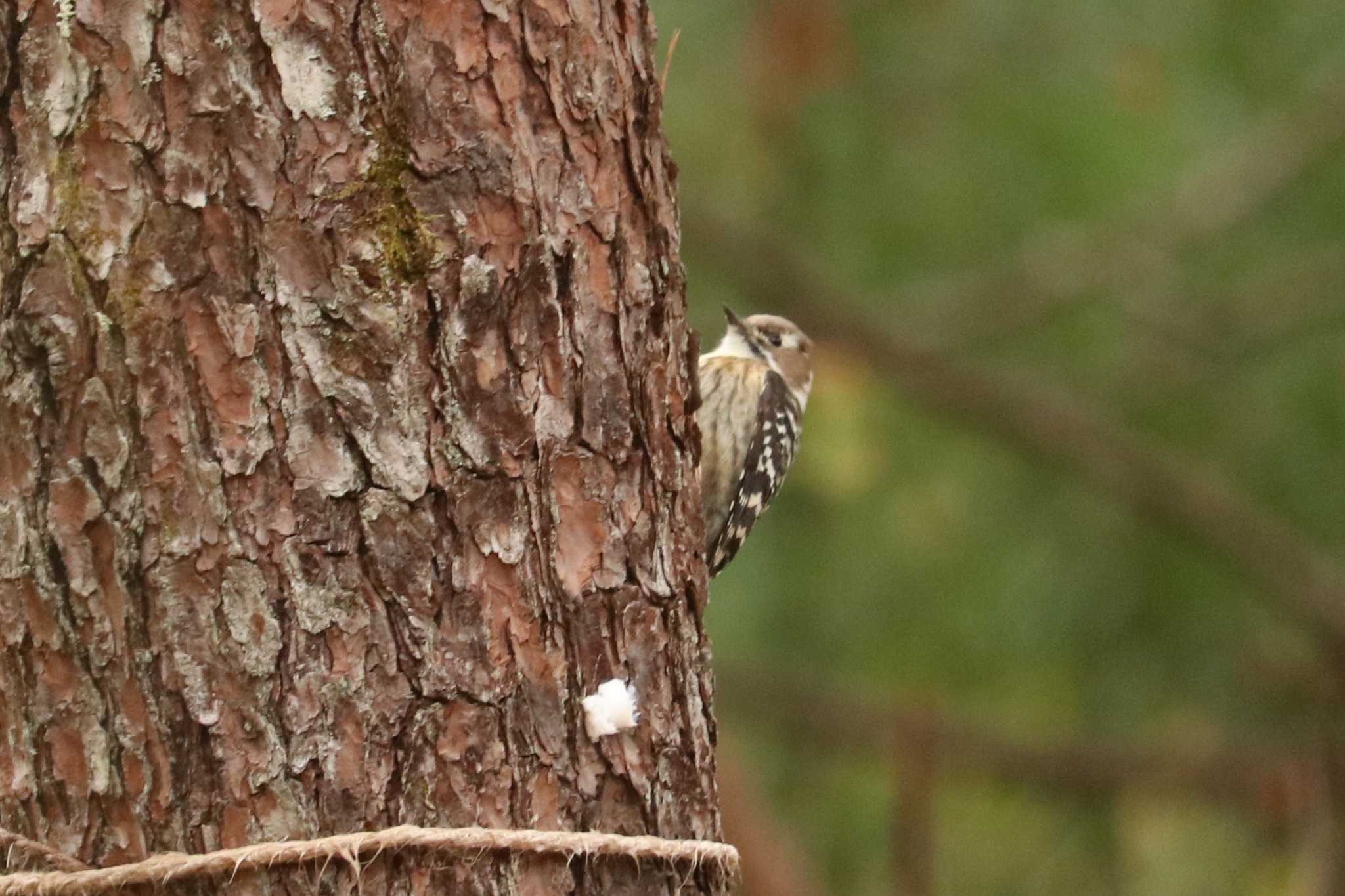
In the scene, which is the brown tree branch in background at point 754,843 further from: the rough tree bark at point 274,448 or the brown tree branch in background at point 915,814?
the rough tree bark at point 274,448

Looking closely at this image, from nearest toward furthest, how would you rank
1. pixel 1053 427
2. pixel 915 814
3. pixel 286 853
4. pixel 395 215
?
pixel 286 853, pixel 395 215, pixel 915 814, pixel 1053 427

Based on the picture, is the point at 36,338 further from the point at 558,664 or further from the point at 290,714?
the point at 558,664

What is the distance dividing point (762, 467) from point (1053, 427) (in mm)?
1741

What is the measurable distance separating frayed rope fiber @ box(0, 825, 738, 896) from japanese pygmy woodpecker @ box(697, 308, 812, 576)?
2394mm

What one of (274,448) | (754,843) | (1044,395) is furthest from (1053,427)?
(274,448)

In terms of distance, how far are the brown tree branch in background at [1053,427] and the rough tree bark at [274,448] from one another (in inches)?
149

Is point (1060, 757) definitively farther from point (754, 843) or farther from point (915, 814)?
point (754, 843)

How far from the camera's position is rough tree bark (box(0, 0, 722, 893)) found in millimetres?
2205

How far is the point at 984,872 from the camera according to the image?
23.9 ft

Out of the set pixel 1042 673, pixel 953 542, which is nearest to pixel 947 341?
pixel 953 542

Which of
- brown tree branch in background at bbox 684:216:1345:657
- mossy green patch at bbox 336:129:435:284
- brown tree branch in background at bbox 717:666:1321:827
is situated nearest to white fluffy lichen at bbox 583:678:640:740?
mossy green patch at bbox 336:129:435:284

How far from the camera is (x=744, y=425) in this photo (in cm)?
497

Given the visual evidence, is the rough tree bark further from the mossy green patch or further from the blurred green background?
the blurred green background

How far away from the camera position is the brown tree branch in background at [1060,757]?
6543 mm
